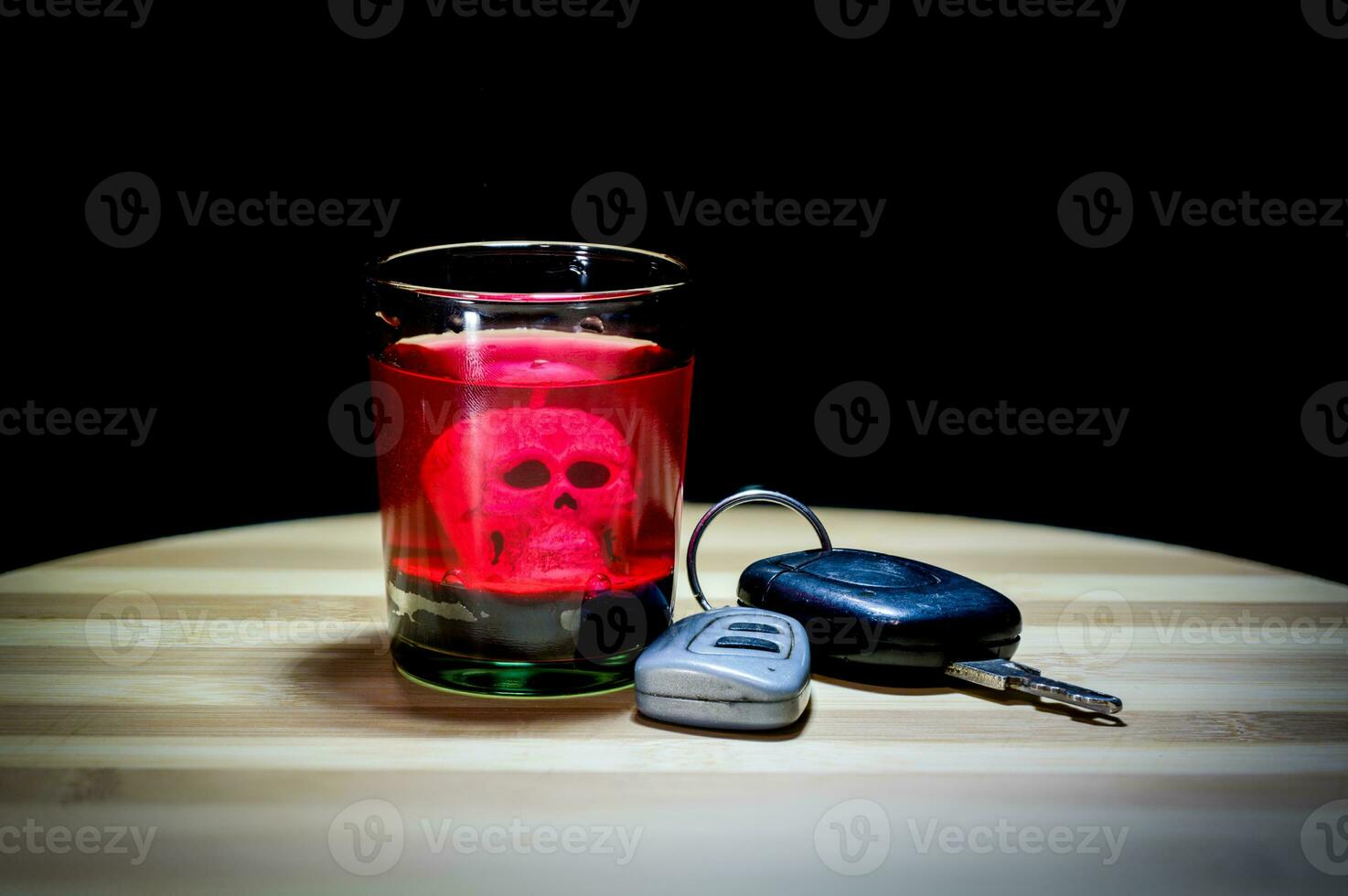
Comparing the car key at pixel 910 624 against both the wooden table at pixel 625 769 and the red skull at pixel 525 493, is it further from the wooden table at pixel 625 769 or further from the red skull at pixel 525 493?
the red skull at pixel 525 493

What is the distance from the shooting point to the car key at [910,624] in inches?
37.4

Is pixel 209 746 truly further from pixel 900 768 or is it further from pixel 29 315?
pixel 29 315

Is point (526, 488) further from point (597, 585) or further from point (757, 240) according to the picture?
point (757, 240)

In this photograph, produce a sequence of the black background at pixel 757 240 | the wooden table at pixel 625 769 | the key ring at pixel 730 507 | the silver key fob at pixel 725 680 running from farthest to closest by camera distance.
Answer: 1. the black background at pixel 757 240
2. the key ring at pixel 730 507
3. the silver key fob at pixel 725 680
4. the wooden table at pixel 625 769

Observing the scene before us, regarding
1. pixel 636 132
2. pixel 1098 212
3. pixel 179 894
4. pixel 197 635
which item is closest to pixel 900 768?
pixel 179 894

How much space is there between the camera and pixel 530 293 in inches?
40.9

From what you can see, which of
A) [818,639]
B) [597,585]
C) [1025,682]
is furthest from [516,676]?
[1025,682]

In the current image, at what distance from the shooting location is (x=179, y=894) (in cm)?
71

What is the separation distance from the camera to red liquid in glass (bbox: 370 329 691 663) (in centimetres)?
91

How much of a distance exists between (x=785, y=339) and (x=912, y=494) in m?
0.25

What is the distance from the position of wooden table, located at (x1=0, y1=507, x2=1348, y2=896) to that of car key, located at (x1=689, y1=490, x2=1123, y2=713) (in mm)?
18

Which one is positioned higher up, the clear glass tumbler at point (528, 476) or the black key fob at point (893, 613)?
the clear glass tumbler at point (528, 476)

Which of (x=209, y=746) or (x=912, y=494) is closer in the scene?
(x=209, y=746)

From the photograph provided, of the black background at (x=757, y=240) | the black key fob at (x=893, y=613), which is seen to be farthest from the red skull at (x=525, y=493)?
the black background at (x=757, y=240)
